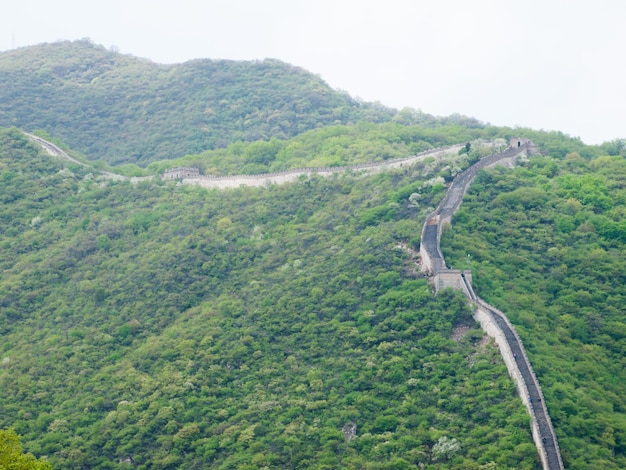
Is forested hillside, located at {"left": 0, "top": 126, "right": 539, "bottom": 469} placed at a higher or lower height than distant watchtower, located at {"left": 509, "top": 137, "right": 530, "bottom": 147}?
lower

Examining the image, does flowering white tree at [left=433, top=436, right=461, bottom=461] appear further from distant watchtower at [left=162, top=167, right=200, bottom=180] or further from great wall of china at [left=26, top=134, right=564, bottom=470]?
distant watchtower at [left=162, top=167, right=200, bottom=180]

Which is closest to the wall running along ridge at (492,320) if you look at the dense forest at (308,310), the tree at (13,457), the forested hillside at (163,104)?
the dense forest at (308,310)

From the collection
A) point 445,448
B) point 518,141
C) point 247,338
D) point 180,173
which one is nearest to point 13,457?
point 445,448

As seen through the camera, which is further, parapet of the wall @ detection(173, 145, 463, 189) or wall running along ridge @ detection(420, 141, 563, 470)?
parapet of the wall @ detection(173, 145, 463, 189)

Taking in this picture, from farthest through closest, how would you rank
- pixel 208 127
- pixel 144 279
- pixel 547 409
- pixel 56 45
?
pixel 56 45 < pixel 208 127 < pixel 144 279 < pixel 547 409

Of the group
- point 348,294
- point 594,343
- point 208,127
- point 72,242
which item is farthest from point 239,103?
point 594,343

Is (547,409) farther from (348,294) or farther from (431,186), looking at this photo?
(431,186)

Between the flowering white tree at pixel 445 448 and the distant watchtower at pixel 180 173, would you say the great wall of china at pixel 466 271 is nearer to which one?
the distant watchtower at pixel 180 173

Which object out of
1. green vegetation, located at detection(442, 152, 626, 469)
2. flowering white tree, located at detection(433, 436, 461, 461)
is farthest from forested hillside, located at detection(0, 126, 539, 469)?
green vegetation, located at detection(442, 152, 626, 469)

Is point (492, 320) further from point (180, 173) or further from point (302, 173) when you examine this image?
point (180, 173)
